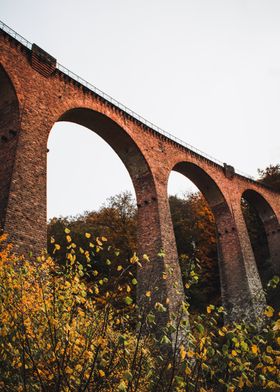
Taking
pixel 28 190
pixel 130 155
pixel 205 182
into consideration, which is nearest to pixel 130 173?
pixel 130 155

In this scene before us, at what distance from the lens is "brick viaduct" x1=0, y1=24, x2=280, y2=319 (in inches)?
377

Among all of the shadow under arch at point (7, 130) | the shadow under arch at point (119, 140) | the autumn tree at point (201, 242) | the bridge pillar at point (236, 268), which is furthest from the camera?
the autumn tree at point (201, 242)

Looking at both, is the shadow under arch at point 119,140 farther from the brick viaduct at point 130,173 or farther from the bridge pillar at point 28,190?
the bridge pillar at point 28,190

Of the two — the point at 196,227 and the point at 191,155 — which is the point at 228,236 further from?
the point at 196,227

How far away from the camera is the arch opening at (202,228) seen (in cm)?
2009

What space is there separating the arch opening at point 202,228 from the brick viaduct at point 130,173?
0.11 m

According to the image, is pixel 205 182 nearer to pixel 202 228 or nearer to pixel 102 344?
pixel 202 228

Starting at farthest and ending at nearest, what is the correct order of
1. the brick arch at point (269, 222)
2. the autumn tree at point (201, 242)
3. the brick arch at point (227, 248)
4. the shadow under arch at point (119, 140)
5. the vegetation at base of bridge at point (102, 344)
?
the brick arch at point (269, 222)
the autumn tree at point (201, 242)
the brick arch at point (227, 248)
the shadow under arch at point (119, 140)
the vegetation at base of bridge at point (102, 344)

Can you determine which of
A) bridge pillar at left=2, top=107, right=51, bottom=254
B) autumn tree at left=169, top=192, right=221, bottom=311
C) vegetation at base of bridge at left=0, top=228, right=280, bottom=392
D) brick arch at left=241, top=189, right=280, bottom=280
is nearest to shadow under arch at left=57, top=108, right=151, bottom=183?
bridge pillar at left=2, top=107, right=51, bottom=254

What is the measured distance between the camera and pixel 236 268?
716 inches

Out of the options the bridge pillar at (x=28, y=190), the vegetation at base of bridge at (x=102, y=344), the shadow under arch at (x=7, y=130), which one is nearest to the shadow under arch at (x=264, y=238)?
the bridge pillar at (x=28, y=190)

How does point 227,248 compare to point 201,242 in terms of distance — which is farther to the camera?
point 201,242

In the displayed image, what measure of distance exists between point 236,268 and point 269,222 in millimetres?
8323

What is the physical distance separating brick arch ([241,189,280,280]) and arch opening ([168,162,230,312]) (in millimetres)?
3427
